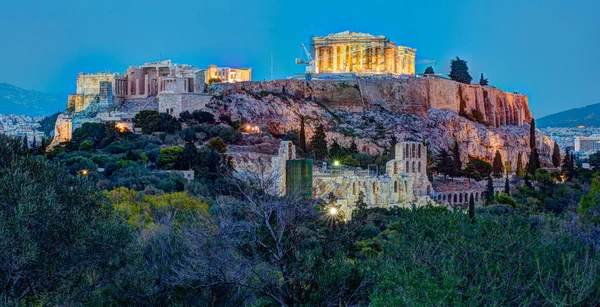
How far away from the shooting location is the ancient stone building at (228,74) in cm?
7481

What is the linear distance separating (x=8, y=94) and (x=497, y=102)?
110 metres

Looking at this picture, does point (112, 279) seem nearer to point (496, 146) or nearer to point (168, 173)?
point (168, 173)

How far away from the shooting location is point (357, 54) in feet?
257

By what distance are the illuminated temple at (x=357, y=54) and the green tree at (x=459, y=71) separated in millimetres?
5982

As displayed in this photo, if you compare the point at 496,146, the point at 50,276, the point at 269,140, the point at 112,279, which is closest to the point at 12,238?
the point at 50,276

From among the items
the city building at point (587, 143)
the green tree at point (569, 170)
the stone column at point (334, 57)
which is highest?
the stone column at point (334, 57)

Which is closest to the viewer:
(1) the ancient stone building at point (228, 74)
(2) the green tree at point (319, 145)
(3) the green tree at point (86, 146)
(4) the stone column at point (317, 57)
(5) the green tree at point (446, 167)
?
(3) the green tree at point (86, 146)

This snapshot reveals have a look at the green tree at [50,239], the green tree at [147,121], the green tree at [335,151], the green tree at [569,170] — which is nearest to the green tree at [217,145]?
the green tree at [147,121]

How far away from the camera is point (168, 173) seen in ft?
151

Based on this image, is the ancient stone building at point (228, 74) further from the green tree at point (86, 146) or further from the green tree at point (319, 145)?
the green tree at point (86, 146)

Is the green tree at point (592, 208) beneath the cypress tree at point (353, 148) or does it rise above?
beneath

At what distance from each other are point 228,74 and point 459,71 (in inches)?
831

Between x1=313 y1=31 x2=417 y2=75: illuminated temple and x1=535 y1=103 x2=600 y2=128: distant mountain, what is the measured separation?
102m

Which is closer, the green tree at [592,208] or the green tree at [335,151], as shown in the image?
the green tree at [592,208]
